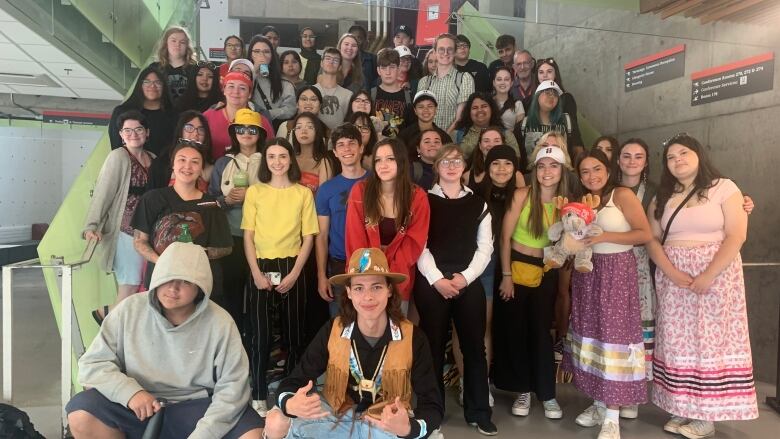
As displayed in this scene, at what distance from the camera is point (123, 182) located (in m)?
3.61

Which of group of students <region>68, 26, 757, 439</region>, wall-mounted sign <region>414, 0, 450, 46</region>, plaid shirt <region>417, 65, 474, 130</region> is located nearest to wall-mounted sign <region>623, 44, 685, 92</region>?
group of students <region>68, 26, 757, 439</region>

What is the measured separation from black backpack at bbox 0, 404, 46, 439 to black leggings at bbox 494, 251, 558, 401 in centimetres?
254

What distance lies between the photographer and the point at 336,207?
135 inches

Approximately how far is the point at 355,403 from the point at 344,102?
2.83 meters

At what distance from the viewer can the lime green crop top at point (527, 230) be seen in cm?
337

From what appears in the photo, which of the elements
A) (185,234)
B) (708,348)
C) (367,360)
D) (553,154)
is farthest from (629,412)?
(185,234)

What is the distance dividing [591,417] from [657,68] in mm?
2912

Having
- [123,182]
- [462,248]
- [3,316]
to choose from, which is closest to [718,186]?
[462,248]

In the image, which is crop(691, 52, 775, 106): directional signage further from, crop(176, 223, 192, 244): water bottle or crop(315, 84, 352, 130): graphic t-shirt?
crop(176, 223, 192, 244): water bottle

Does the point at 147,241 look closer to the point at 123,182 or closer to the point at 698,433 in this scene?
the point at 123,182

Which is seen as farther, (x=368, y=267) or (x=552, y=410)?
(x=552, y=410)

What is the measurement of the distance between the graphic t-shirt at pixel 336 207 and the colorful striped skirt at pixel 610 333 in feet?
4.86

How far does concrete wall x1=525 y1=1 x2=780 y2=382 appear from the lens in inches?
163

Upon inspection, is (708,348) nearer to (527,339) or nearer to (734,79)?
(527,339)
